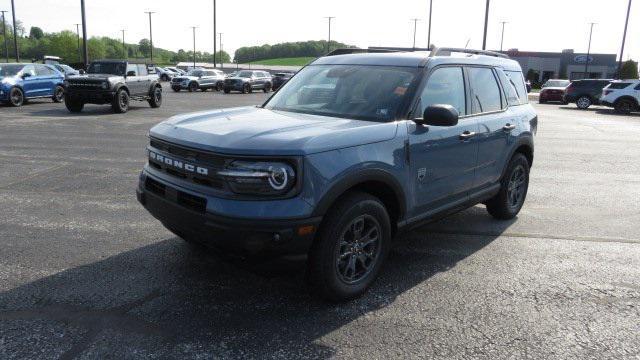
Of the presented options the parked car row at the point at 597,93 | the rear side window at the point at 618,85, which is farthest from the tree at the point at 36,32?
the rear side window at the point at 618,85

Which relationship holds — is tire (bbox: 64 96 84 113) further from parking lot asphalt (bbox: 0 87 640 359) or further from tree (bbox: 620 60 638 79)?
tree (bbox: 620 60 638 79)

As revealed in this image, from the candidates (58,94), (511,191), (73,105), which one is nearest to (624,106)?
(511,191)

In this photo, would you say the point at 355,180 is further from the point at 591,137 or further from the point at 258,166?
the point at 591,137

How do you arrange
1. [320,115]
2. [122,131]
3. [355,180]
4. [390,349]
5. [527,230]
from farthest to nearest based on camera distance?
[122,131]
[527,230]
[320,115]
[355,180]
[390,349]

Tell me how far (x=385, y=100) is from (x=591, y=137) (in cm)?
1290

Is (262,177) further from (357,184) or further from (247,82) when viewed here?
(247,82)

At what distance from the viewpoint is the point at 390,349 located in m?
3.27

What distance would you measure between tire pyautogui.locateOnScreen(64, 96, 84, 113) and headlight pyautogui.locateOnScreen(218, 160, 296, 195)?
16721mm

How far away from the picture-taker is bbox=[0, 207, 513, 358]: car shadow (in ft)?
10.8

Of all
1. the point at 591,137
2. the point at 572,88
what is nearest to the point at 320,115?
the point at 591,137

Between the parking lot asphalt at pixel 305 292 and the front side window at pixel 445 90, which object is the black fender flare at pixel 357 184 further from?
the front side window at pixel 445 90

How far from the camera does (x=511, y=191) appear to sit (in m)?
6.05

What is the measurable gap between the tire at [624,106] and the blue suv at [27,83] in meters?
25.5

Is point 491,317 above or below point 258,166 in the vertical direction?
below
